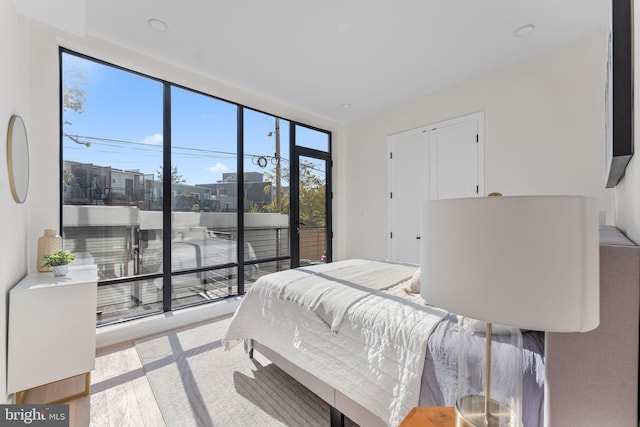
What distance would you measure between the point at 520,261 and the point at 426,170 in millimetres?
3442

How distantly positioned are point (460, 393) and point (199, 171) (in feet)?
10.8

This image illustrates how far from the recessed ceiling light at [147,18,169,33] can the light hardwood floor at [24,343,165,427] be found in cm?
284

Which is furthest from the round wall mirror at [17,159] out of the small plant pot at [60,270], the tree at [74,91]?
the tree at [74,91]

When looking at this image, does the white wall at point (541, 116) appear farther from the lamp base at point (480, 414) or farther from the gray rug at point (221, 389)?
the gray rug at point (221, 389)

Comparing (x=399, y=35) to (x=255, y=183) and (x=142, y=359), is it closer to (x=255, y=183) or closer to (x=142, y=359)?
(x=255, y=183)

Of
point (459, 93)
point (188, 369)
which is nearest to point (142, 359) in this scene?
point (188, 369)

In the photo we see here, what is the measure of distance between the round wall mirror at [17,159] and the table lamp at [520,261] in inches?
94.8

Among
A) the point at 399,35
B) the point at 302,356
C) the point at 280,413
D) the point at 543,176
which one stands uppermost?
the point at 399,35

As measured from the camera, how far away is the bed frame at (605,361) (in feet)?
2.41

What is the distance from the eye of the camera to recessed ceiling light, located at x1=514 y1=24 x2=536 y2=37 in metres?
2.42

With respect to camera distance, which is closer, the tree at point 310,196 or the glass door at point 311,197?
the tree at point 310,196

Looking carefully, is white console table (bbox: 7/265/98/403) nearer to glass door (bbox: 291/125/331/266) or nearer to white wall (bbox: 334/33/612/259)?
glass door (bbox: 291/125/331/266)

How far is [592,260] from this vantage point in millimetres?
580

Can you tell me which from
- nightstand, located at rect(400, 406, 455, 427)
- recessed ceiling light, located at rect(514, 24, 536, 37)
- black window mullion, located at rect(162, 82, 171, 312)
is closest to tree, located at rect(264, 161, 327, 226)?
black window mullion, located at rect(162, 82, 171, 312)
